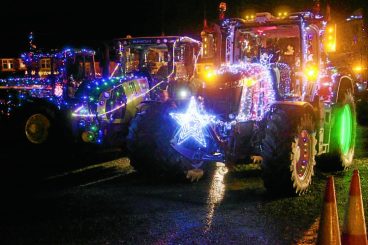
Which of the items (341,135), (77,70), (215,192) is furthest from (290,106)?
(77,70)

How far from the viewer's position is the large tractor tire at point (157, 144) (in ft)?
27.1

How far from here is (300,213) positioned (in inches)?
255

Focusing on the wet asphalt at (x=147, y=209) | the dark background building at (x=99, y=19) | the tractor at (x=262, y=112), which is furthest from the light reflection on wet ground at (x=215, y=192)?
the dark background building at (x=99, y=19)

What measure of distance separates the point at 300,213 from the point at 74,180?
4.25 meters

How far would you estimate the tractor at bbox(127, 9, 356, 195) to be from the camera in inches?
286

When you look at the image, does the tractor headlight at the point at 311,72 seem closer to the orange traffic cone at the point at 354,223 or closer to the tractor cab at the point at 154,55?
the orange traffic cone at the point at 354,223

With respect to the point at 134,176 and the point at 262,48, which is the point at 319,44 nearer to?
the point at 262,48

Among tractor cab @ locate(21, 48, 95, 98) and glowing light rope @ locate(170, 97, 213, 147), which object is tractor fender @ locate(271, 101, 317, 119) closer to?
glowing light rope @ locate(170, 97, 213, 147)

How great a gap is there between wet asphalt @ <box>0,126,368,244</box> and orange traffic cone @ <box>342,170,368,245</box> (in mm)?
1101

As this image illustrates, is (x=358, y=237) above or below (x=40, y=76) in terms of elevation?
below

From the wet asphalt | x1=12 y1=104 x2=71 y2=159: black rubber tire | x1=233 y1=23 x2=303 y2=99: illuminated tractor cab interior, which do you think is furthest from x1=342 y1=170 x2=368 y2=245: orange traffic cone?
x1=12 y1=104 x2=71 y2=159: black rubber tire

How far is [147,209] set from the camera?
22.2ft

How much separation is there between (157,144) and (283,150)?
2.36m

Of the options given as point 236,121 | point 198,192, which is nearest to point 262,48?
point 236,121
